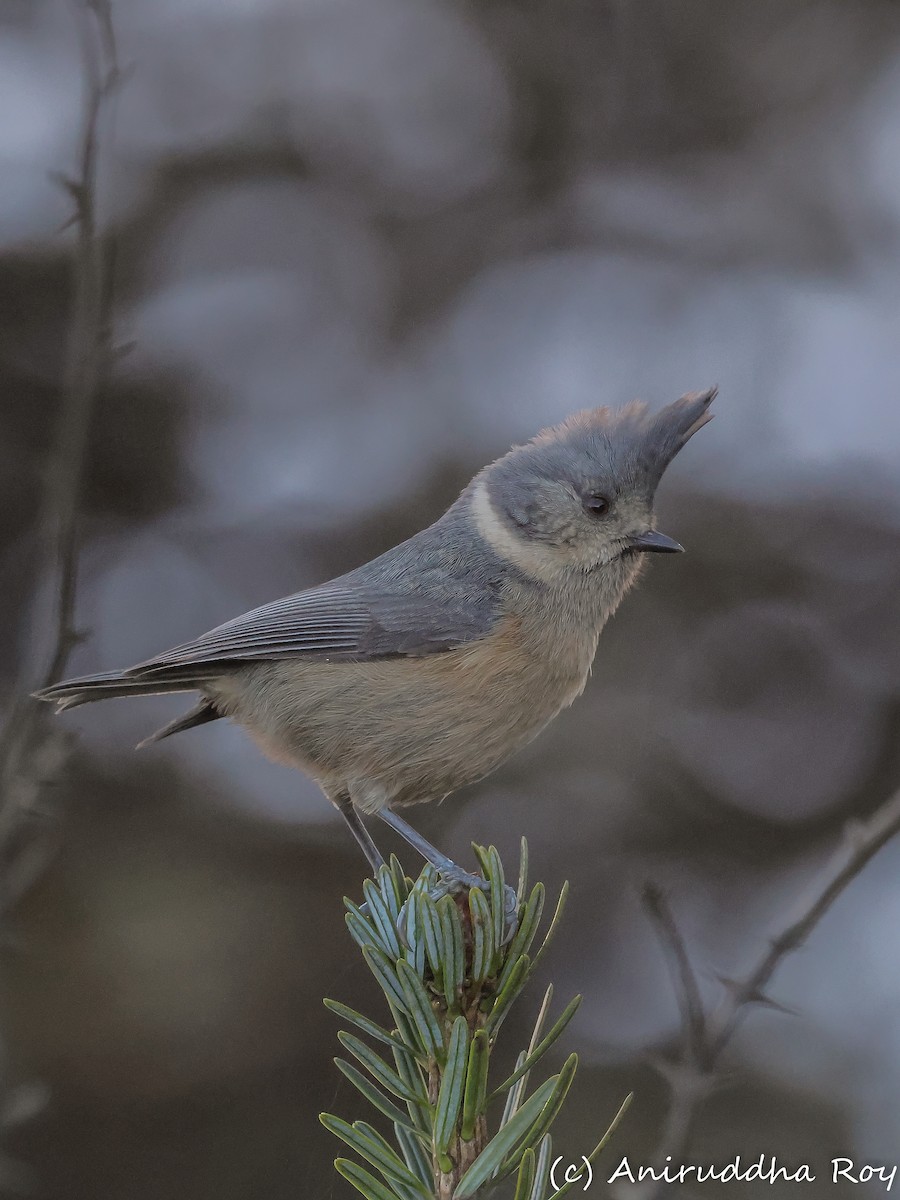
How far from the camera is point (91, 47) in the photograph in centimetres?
194

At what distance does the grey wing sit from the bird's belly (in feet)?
0.12

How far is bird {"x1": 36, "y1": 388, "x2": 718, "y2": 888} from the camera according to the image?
2324mm

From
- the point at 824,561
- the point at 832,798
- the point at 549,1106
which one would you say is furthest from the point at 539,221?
the point at 549,1106

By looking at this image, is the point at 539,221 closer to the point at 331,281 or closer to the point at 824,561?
the point at 331,281

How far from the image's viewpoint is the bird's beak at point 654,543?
2.41 meters

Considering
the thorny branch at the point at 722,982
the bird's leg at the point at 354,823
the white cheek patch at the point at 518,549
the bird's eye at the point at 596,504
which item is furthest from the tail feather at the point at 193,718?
the thorny branch at the point at 722,982

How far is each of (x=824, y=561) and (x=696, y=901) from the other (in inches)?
56.6

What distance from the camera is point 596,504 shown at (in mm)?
2518

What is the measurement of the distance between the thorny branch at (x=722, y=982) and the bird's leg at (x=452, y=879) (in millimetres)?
203

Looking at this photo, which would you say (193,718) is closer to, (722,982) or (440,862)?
(440,862)

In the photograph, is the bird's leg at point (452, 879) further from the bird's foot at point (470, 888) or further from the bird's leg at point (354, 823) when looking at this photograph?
the bird's leg at point (354, 823)

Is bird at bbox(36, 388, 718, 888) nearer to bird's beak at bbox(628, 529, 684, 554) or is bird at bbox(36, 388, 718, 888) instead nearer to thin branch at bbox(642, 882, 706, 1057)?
bird's beak at bbox(628, 529, 684, 554)

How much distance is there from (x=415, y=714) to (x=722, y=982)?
0.92 m

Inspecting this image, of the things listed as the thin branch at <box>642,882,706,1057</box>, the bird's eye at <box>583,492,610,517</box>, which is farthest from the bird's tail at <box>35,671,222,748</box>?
the thin branch at <box>642,882,706,1057</box>
